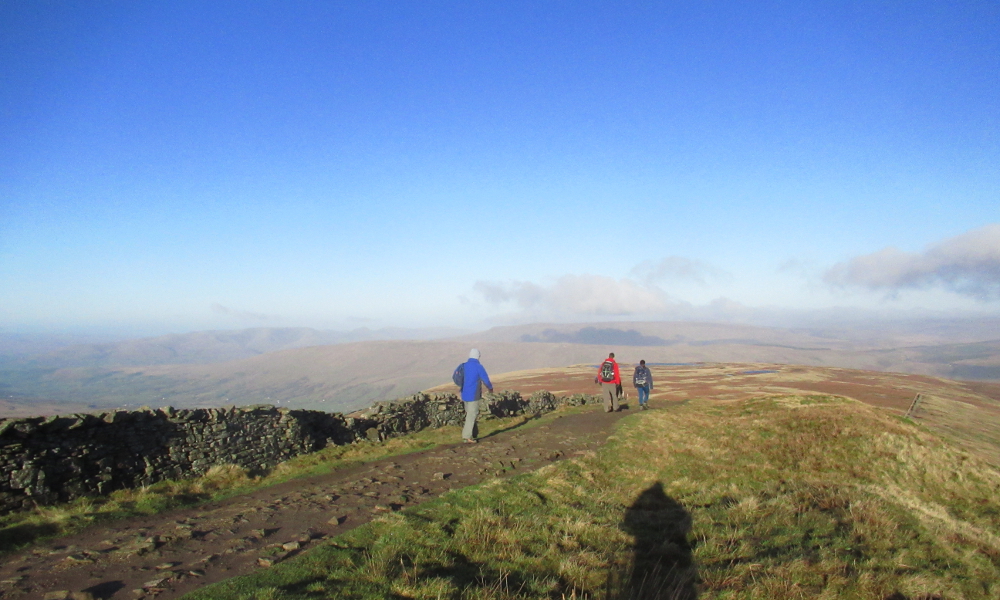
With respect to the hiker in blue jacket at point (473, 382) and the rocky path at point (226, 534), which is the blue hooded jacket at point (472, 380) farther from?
the rocky path at point (226, 534)

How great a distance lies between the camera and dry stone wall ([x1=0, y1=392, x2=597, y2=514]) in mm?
10422

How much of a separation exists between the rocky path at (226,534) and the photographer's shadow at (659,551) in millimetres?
3760

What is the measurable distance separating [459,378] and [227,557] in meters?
9.75

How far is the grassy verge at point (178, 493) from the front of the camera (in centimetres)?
857

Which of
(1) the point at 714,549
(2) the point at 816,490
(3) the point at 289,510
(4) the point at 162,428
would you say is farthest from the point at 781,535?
(4) the point at 162,428

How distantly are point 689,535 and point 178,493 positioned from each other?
11524 millimetres

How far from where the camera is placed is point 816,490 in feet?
39.4

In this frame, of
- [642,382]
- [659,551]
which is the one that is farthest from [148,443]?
[642,382]

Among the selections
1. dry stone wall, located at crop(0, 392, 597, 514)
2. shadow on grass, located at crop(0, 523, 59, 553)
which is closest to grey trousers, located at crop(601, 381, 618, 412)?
dry stone wall, located at crop(0, 392, 597, 514)

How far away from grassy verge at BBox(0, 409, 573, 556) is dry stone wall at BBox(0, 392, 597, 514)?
0.65 meters

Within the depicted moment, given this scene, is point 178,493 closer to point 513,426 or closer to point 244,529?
point 244,529

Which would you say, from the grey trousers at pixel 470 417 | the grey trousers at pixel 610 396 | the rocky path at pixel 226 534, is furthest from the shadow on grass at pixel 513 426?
the rocky path at pixel 226 534

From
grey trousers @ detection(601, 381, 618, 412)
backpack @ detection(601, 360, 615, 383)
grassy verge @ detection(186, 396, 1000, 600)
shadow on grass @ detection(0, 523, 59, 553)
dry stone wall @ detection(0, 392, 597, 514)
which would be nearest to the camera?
grassy verge @ detection(186, 396, 1000, 600)

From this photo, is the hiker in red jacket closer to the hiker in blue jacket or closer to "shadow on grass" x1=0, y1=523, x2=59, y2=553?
the hiker in blue jacket
